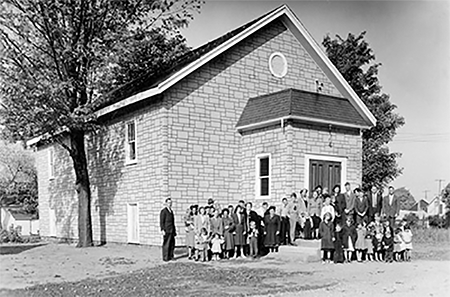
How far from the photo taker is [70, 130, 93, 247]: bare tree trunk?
18141 mm

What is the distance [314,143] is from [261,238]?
377 cm

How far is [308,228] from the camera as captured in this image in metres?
13.9

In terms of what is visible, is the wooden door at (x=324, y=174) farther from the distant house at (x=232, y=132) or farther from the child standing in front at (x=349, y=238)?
the child standing in front at (x=349, y=238)

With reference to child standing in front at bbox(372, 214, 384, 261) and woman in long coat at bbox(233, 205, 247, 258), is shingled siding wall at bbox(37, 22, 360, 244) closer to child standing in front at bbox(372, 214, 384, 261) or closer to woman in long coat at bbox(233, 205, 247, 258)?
woman in long coat at bbox(233, 205, 247, 258)

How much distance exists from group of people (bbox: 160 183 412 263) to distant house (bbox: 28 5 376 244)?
58.1 inches

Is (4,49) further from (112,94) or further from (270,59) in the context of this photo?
(270,59)

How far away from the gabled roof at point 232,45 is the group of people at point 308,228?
4024 millimetres

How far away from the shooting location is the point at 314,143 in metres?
15.9

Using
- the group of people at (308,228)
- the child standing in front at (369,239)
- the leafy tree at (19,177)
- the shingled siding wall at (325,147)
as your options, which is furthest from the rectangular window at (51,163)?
the child standing in front at (369,239)

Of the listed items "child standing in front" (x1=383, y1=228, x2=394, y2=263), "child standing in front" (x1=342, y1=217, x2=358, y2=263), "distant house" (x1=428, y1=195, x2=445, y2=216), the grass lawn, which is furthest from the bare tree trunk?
"distant house" (x1=428, y1=195, x2=445, y2=216)

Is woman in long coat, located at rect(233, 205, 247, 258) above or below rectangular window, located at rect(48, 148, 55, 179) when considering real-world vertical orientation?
below

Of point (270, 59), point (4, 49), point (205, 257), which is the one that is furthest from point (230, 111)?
point (4, 49)

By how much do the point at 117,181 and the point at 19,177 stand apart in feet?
111

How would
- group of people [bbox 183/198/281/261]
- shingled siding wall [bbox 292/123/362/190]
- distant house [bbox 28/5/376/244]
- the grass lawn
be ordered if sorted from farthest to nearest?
distant house [bbox 28/5/376/244]
shingled siding wall [bbox 292/123/362/190]
group of people [bbox 183/198/281/261]
the grass lawn
